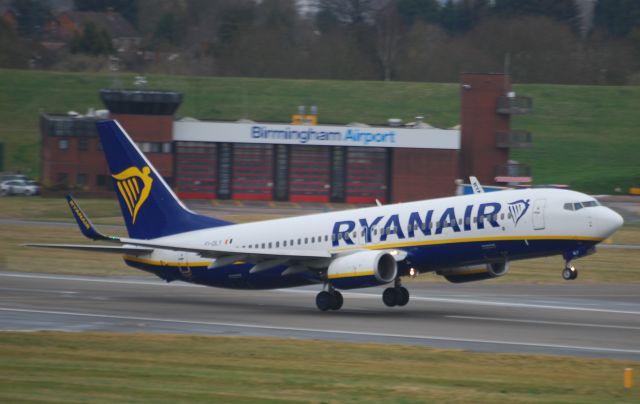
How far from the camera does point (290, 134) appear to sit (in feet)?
316

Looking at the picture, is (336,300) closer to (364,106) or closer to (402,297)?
(402,297)

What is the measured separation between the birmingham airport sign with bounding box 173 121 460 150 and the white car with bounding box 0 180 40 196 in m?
13.0

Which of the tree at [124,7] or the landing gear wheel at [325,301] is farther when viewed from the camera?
the tree at [124,7]

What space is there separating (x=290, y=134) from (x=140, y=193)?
54039mm

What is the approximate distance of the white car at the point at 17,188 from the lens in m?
93.0

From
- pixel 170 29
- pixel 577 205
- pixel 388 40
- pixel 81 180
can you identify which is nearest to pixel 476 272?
pixel 577 205

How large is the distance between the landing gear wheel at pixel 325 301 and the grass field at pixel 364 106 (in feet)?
252

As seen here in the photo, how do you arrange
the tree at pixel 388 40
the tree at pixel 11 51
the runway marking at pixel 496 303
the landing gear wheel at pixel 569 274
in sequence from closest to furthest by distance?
1. the landing gear wheel at pixel 569 274
2. the runway marking at pixel 496 303
3. the tree at pixel 11 51
4. the tree at pixel 388 40

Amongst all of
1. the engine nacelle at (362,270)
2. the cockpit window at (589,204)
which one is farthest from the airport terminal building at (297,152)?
the engine nacelle at (362,270)

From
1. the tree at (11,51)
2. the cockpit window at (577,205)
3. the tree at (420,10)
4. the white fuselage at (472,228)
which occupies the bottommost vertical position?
the white fuselage at (472,228)

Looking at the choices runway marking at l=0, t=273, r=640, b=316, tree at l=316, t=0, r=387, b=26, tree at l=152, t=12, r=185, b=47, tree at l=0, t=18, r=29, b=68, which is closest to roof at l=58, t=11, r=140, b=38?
tree at l=152, t=12, r=185, b=47

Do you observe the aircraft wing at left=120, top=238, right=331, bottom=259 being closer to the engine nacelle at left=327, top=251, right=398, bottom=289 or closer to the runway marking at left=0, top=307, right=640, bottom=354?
the engine nacelle at left=327, top=251, right=398, bottom=289

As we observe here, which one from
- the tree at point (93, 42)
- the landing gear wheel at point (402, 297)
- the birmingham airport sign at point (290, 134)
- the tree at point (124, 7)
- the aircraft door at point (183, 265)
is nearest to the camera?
the landing gear wheel at point (402, 297)

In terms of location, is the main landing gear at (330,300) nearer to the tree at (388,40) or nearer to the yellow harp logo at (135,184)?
the yellow harp logo at (135,184)
